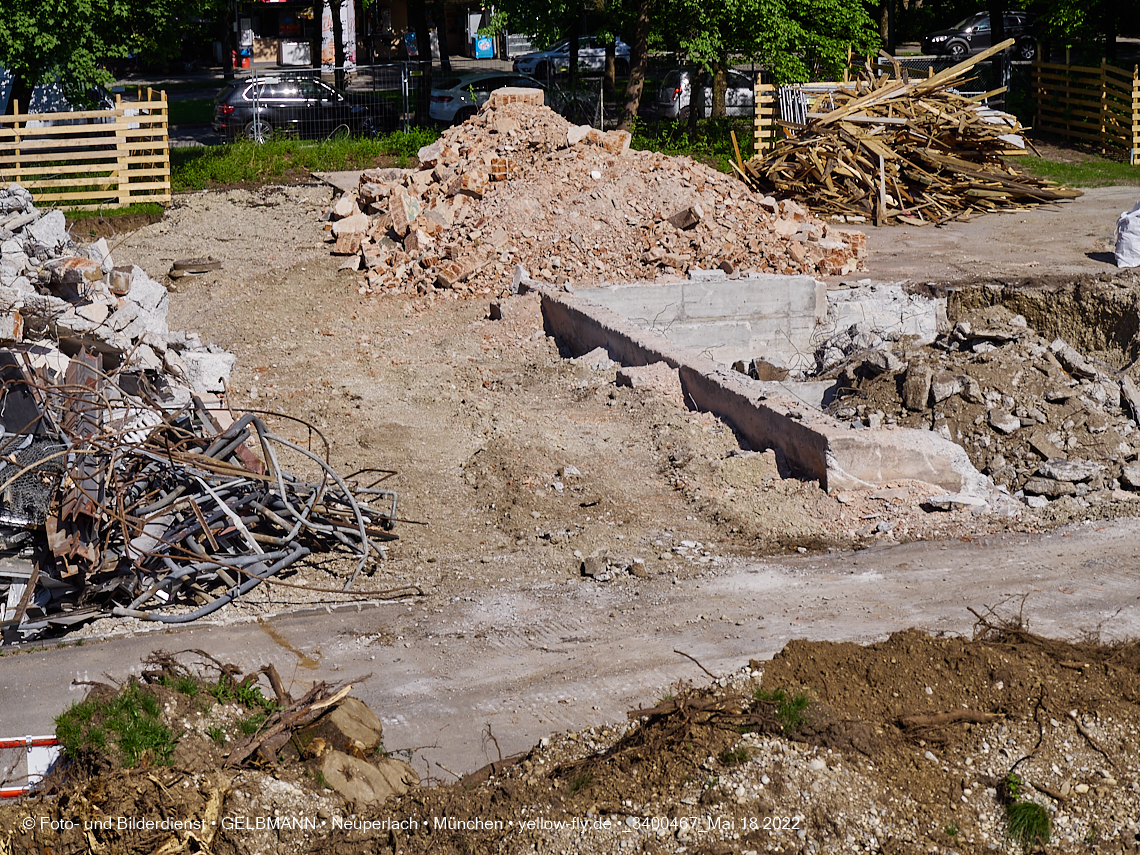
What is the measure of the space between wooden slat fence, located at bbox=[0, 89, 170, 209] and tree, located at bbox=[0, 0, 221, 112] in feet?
1.93

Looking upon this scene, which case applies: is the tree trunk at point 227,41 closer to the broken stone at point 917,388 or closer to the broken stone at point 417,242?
the broken stone at point 417,242

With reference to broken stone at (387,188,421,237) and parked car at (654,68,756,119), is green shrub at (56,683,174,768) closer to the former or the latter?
broken stone at (387,188,421,237)

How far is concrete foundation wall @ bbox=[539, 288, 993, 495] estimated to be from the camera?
7.94 metres

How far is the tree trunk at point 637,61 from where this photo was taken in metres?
21.5

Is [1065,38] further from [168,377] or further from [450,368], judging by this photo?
[168,377]

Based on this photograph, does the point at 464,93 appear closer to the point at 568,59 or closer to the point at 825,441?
the point at 568,59

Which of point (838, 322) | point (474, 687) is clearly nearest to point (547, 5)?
Result: point (838, 322)

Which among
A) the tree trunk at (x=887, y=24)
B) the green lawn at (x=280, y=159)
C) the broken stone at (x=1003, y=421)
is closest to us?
the broken stone at (x=1003, y=421)

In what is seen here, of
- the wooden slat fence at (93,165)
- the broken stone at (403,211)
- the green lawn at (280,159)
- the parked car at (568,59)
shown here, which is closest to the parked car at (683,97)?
the green lawn at (280,159)

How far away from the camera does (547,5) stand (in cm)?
2225

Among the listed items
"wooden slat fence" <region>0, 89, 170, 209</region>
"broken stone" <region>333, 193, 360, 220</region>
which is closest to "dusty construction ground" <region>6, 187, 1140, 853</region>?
"broken stone" <region>333, 193, 360, 220</region>

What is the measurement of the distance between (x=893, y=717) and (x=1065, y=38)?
82.2 feet

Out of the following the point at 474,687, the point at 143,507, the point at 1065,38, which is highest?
the point at 1065,38

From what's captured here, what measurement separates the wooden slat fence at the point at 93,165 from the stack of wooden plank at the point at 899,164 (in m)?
9.94
